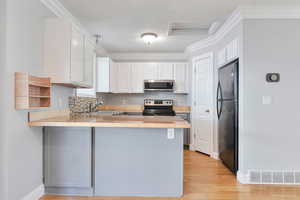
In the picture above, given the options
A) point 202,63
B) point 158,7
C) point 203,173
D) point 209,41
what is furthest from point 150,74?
point 203,173

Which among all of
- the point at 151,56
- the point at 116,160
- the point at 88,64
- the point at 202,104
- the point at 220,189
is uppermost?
the point at 151,56

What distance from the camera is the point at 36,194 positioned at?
2.16 meters

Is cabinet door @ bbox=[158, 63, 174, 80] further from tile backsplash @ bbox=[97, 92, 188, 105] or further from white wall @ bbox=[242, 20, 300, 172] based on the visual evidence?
white wall @ bbox=[242, 20, 300, 172]

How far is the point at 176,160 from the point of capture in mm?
2209

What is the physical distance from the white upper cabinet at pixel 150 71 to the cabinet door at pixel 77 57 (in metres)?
2.29

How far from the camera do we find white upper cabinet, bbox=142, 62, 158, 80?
4.79m

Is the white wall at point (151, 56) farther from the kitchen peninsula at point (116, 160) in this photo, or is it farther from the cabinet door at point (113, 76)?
the kitchen peninsula at point (116, 160)

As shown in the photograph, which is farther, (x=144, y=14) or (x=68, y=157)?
(x=144, y=14)

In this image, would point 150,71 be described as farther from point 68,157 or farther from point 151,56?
point 68,157

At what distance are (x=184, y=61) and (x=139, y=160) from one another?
3478 millimetres

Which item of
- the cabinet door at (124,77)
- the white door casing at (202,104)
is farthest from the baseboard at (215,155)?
the cabinet door at (124,77)

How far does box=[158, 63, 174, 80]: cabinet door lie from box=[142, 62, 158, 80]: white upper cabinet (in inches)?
4.0

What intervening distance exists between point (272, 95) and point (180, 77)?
2.39 m

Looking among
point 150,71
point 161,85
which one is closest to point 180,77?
point 161,85
